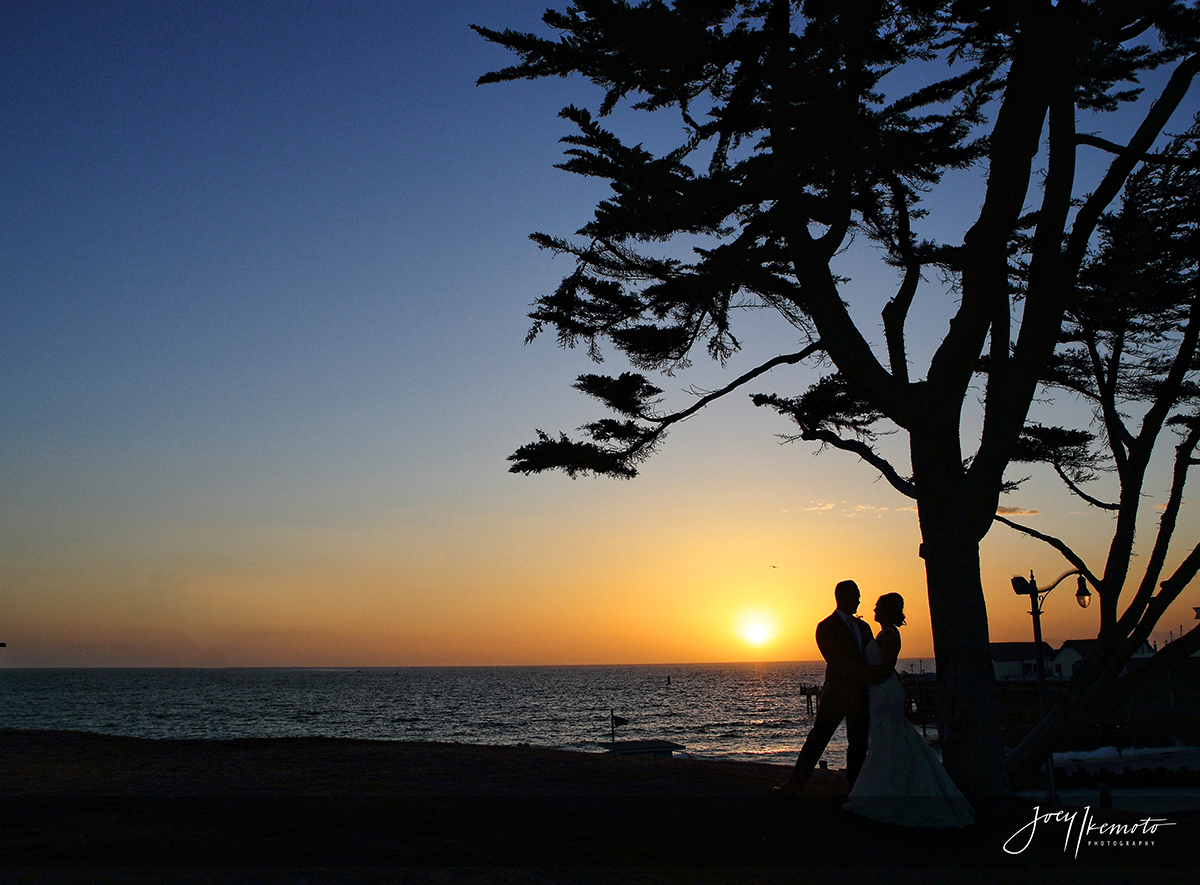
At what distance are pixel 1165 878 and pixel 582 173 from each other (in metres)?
7.71

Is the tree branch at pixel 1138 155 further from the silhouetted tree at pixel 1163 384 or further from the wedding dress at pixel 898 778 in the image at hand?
the wedding dress at pixel 898 778

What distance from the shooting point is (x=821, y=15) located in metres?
8.20

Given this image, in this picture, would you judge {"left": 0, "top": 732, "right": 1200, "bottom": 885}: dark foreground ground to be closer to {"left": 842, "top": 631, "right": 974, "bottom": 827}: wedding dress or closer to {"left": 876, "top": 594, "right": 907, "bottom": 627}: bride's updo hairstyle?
{"left": 842, "top": 631, "right": 974, "bottom": 827}: wedding dress

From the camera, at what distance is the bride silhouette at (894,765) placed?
20.9ft

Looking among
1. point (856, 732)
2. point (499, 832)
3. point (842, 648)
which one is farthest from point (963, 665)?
point (499, 832)

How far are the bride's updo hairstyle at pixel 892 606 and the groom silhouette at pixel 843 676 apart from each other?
1.08 ft

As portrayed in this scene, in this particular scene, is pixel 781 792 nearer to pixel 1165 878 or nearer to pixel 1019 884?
pixel 1019 884

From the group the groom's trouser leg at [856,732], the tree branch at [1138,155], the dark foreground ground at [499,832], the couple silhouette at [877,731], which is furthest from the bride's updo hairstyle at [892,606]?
the tree branch at [1138,155]

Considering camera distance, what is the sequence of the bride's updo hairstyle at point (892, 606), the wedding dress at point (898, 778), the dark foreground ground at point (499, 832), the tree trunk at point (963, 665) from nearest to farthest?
the dark foreground ground at point (499, 832) → the wedding dress at point (898, 778) → the bride's updo hairstyle at point (892, 606) → the tree trunk at point (963, 665)

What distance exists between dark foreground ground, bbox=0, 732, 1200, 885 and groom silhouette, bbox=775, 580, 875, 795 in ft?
1.92

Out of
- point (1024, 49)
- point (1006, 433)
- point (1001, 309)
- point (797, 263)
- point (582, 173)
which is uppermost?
point (1024, 49)

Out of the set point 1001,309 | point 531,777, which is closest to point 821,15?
point 1001,309

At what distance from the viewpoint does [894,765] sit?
21.3 feet
